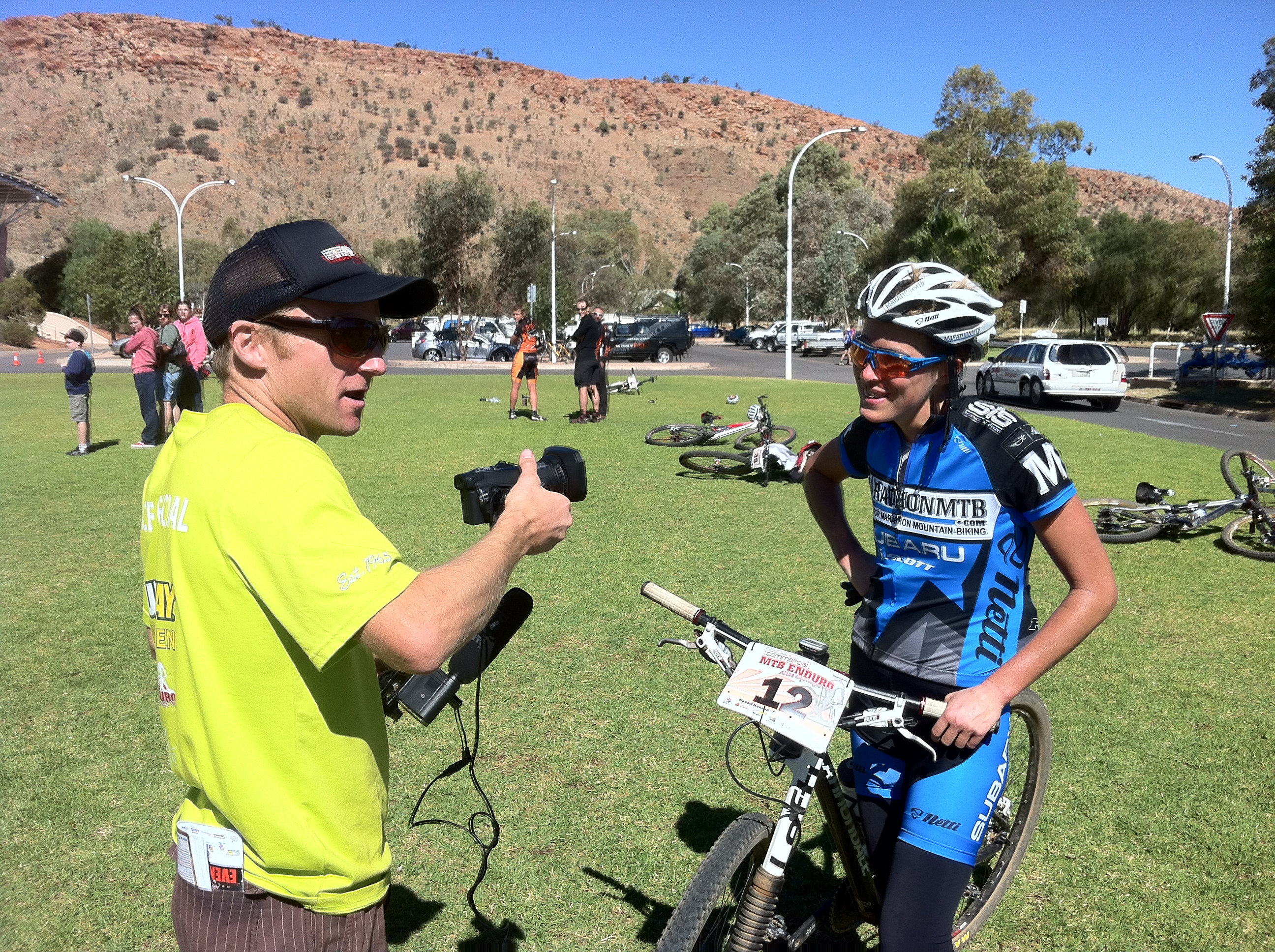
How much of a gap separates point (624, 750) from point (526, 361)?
1345 cm

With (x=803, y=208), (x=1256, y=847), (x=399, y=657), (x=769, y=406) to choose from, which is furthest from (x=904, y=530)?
(x=803, y=208)

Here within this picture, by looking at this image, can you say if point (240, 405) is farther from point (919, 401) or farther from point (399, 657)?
point (919, 401)

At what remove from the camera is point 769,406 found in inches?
839

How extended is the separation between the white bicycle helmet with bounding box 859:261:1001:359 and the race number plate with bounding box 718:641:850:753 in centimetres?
88

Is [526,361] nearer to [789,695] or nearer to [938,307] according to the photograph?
[938,307]

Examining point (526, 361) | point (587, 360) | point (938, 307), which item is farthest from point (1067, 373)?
point (938, 307)

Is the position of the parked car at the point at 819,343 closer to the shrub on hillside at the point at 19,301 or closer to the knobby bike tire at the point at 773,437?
the knobby bike tire at the point at 773,437

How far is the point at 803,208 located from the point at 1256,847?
67.9m

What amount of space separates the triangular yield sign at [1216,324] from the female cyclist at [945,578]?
26305 millimetres

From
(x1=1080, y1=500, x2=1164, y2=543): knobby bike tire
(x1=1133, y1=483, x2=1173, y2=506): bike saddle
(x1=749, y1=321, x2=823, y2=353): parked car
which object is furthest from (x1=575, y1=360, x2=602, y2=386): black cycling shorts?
(x1=749, y1=321, x2=823, y2=353): parked car

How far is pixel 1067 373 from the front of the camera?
24.0m

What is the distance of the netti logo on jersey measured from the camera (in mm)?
2359

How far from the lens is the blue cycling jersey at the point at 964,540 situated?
7.57ft

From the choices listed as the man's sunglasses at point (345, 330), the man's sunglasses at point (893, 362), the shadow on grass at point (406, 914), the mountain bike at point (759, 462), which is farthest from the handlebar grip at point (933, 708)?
the mountain bike at point (759, 462)
